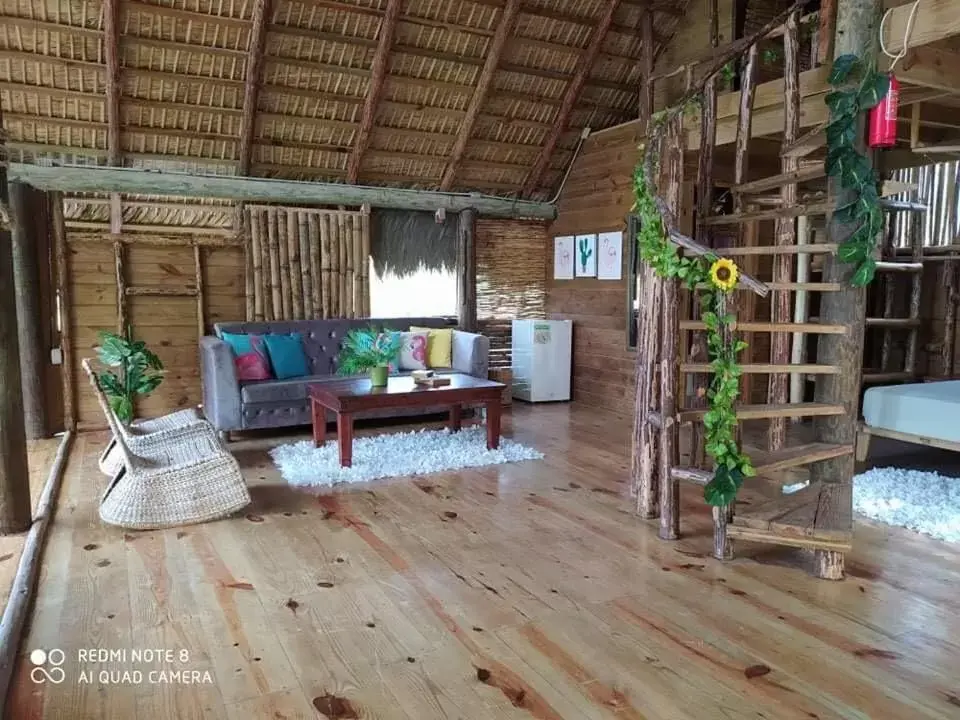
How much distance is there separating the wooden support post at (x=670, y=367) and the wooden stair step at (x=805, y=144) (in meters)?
0.88

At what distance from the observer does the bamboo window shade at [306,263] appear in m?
6.68

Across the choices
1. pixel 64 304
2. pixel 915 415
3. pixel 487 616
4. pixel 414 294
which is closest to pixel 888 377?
pixel 915 415

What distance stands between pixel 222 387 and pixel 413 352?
176 centimetres

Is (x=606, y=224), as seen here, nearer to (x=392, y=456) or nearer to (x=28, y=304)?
(x=392, y=456)

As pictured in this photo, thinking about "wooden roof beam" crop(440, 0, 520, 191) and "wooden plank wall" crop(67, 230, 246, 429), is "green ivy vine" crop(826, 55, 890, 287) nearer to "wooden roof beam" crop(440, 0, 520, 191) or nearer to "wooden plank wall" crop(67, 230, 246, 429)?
"wooden roof beam" crop(440, 0, 520, 191)

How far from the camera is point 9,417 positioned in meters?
3.44

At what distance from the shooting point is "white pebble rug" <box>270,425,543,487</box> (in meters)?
4.63

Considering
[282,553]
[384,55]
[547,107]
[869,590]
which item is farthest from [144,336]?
[869,590]

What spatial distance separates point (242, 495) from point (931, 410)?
4.05m

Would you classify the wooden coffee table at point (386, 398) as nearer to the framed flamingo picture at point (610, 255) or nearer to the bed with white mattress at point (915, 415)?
the framed flamingo picture at point (610, 255)

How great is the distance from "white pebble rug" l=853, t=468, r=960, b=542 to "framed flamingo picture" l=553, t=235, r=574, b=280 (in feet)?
12.5

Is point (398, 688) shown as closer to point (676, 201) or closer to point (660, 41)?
point (676, 201)

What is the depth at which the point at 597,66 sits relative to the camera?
6809mm

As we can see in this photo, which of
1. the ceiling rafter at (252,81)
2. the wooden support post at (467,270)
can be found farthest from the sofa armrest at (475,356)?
the ceiling rafter at (252,81)
